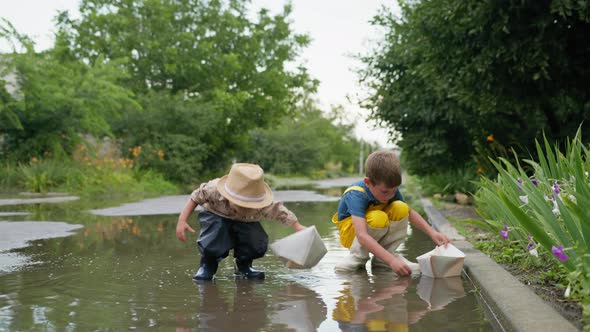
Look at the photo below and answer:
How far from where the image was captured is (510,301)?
155 inches

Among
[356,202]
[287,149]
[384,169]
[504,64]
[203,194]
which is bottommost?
[287,149]

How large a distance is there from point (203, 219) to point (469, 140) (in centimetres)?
1269

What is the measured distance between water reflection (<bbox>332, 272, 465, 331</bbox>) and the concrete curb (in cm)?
20

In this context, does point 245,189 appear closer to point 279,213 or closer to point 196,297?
point 279,213

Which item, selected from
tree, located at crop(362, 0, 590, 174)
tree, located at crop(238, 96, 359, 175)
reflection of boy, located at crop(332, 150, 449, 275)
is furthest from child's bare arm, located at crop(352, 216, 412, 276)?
tree, located at crop(238, 96, 359, 175)

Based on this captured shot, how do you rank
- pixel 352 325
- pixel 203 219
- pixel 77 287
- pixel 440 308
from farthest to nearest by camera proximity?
pixel 203 219 → pixel 77 287 → pixel 440 308 → pixel 352 325

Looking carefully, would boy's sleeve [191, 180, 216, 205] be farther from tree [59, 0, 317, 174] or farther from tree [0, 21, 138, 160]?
tree [59, 0, 317, 174]

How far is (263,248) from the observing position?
221 inches

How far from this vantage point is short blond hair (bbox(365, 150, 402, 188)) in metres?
5.32

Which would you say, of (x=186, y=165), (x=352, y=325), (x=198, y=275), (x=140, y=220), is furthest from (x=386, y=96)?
(x=352, y=325)

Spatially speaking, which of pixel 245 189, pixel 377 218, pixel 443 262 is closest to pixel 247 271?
pixel 245 189

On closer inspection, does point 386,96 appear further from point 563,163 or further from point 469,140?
point 563,163

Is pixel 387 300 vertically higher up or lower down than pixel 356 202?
lower down

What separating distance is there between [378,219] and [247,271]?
3.71 feet
